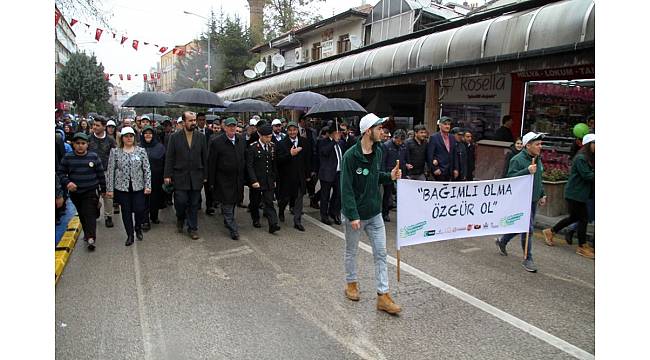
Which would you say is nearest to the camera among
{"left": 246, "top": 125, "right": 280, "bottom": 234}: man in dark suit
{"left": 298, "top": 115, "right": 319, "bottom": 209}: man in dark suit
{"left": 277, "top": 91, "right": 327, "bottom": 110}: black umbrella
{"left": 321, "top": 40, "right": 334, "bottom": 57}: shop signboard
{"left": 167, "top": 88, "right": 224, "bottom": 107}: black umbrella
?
{"left": 246, "top": 125, "right": 280, "bottom": 234}: man in dark suit

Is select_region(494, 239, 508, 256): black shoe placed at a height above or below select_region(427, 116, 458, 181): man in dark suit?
below

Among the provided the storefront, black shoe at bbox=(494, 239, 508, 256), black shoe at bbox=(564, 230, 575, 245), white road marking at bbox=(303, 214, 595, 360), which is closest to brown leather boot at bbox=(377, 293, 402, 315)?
white road marking at bbox=(303, 214, 595, 360)

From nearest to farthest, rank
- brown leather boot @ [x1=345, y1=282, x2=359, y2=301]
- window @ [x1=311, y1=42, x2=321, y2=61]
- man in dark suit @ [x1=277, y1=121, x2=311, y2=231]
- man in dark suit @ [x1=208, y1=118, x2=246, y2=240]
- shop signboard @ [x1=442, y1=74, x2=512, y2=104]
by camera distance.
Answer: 1. brown leather boot @ [x1=345, y1=282, x2=359, y2=301]
2. man in dark suit @ [x1=208, y1=118, x2=246, y2=240]
3. man in dark suit @ [x1=277, y1=121, x2=311, y2=231]
4. shop signboard @ [x1=442, y1=74, x2=512, y2=104]
5. window @ [x1=311, y1=42, x2=321, y2=61]

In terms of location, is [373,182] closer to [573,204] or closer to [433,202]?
[433,202]

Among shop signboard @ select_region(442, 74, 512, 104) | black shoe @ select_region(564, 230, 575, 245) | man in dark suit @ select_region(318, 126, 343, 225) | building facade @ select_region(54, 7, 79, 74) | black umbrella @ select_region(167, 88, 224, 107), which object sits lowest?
black shoe @ select_region(564, 230, 575, 245)

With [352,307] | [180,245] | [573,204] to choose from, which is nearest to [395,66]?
[573,204]

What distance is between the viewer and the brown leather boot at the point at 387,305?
4555mm

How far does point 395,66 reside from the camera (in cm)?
1351

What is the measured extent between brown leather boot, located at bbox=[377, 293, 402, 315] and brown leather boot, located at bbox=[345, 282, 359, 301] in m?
0.32

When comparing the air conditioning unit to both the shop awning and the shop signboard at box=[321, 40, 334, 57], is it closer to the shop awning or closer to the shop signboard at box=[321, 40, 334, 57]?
the shop signboard at box=[321, 40, 334, 57]

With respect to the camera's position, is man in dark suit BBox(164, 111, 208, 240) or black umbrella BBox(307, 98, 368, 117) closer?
man in dark suit BBox(164, 111, 208, 240)

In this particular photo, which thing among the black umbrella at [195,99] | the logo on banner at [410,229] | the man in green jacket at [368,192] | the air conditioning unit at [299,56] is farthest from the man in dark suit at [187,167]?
the air conditioning unit at [299,56]

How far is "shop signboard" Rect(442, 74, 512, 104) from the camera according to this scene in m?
13.0

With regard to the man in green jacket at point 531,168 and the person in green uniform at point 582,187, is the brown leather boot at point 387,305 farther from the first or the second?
the person in green uniform at point 582,187
